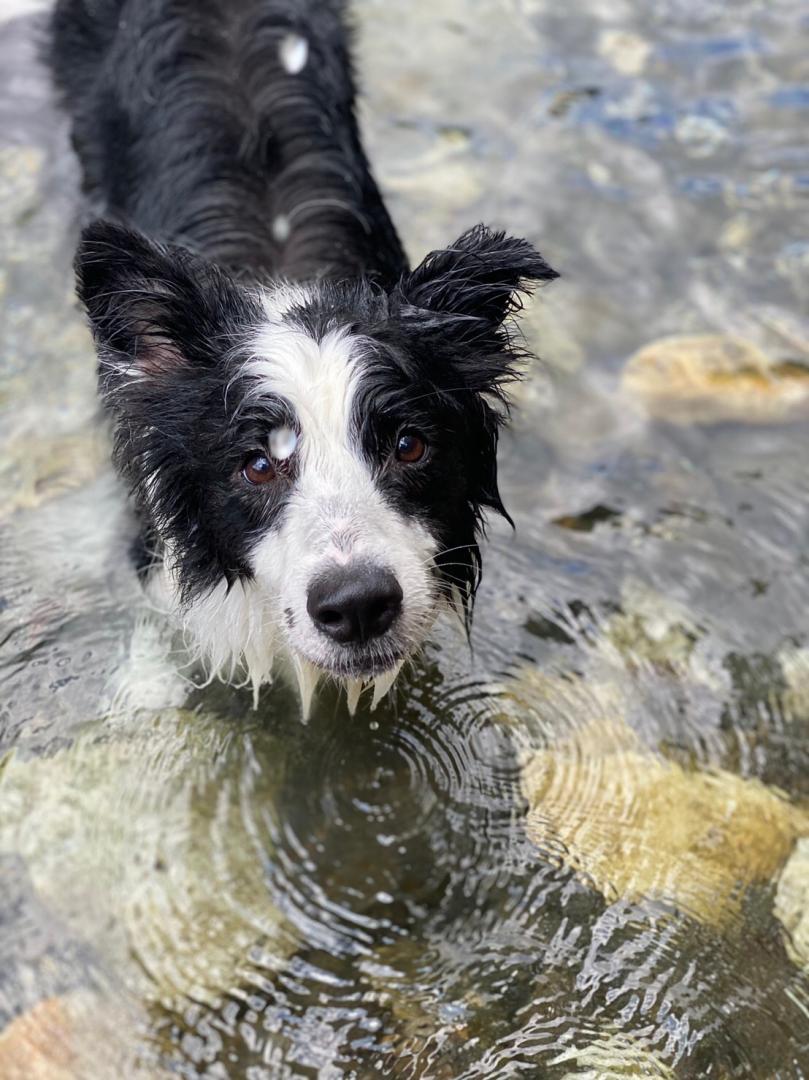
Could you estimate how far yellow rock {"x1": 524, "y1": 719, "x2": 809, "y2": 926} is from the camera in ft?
11.8

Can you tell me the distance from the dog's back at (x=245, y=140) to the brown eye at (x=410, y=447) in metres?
1.30

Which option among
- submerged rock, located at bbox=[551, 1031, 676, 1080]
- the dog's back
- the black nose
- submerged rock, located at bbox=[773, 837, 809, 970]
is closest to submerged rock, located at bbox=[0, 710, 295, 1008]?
submerged rock, located at bbox=[551, 1031, 676, 1080]

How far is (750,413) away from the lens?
521 cm

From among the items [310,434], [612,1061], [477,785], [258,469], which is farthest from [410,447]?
[612,1061]

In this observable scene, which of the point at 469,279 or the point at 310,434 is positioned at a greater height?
the point at 469,279

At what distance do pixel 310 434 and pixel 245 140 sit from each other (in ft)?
6.72

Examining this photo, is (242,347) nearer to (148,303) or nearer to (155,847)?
(148,303)

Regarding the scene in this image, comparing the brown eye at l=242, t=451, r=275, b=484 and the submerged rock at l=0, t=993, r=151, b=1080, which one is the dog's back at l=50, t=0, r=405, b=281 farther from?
the submerged rock at l=0, t=993, r=151, b=1080

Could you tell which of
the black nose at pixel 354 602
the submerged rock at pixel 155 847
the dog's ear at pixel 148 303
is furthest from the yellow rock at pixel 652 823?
the dog's ear at pixel 148 303

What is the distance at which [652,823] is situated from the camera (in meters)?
3.73

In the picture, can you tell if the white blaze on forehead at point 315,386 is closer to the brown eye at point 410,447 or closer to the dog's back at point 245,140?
the brown eye at point 410,447

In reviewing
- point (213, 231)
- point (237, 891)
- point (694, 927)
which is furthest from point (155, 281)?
point (694, 927)

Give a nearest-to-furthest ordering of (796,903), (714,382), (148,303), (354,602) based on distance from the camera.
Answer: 1. (354,602)
2. (148,303)
3. (796,903)
4. (714,382)

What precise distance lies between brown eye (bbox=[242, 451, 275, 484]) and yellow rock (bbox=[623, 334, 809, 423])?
2568mm
